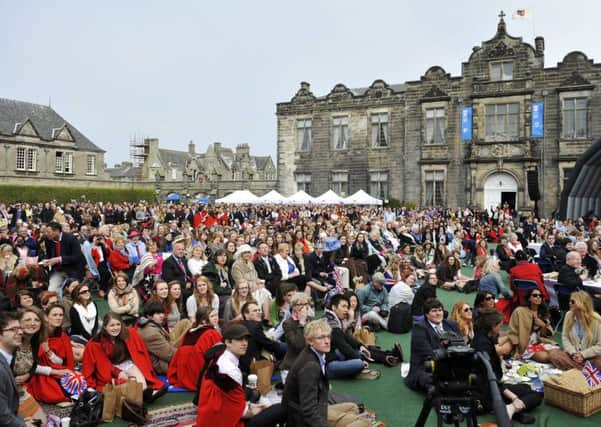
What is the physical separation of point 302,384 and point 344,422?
97 cm

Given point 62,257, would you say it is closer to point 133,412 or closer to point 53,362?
point 53,362

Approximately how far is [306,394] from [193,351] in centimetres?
259

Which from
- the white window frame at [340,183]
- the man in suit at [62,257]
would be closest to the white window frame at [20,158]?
the white window frame at [340,183]

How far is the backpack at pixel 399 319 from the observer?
863cm

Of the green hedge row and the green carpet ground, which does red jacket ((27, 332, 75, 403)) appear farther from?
the green hedge row

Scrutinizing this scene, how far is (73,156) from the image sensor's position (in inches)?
2004

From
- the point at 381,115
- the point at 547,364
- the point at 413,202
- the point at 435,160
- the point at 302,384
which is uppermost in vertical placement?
the point at 381,115

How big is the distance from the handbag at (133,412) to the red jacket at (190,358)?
85 centimetres

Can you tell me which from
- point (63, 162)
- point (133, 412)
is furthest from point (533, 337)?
point (63, 162)

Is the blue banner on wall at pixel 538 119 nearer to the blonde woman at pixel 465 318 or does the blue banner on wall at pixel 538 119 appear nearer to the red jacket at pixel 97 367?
the blonde woman at pixel 465 318

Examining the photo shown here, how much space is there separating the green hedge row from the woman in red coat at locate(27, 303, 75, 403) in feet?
134

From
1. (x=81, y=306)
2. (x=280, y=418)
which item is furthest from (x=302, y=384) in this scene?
(x=81, y=306)

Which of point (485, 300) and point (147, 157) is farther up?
point (147, 157)

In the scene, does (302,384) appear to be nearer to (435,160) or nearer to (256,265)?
(256,265)
